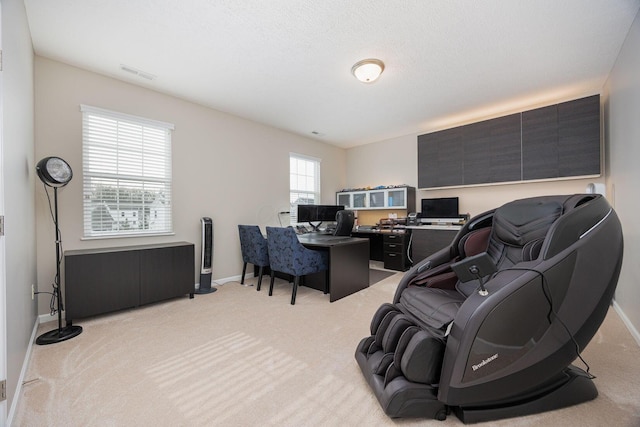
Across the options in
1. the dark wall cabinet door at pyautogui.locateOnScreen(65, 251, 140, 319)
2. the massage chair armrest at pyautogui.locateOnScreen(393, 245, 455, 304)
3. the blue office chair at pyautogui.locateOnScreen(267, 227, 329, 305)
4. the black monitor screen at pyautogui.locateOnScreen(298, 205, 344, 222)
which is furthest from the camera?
the black monitor screen at pyautogui.locateOnScreen(298, 205, 344, 222)

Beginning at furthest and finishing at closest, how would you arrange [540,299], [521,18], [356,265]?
[356,265] < [521,18] < [540,299]

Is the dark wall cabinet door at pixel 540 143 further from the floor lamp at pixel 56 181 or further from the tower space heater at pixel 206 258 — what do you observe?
the floor lamp at pixel 56 181

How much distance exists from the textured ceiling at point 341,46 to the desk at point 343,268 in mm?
2049

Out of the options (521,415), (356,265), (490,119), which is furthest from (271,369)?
(490,119)

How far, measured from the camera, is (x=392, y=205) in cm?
535

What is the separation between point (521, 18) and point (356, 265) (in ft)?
9.78

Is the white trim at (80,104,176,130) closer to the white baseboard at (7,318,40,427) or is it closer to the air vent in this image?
the air vent

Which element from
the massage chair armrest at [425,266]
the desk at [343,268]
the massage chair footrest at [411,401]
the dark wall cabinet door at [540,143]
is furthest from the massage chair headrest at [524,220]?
the dark wall cabinet door at [540,143]

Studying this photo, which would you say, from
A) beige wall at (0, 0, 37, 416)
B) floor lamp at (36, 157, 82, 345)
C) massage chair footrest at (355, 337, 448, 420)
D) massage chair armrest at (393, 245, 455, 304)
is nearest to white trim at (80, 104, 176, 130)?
beige wall at (0, 0, 37, 416)

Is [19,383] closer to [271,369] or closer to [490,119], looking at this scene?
[271,369]

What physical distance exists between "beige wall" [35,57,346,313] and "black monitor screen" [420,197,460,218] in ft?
7.27

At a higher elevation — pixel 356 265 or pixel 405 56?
pixel 405 56

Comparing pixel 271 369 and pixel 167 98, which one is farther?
pixel 167 98

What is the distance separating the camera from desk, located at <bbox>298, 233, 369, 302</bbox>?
319cm
